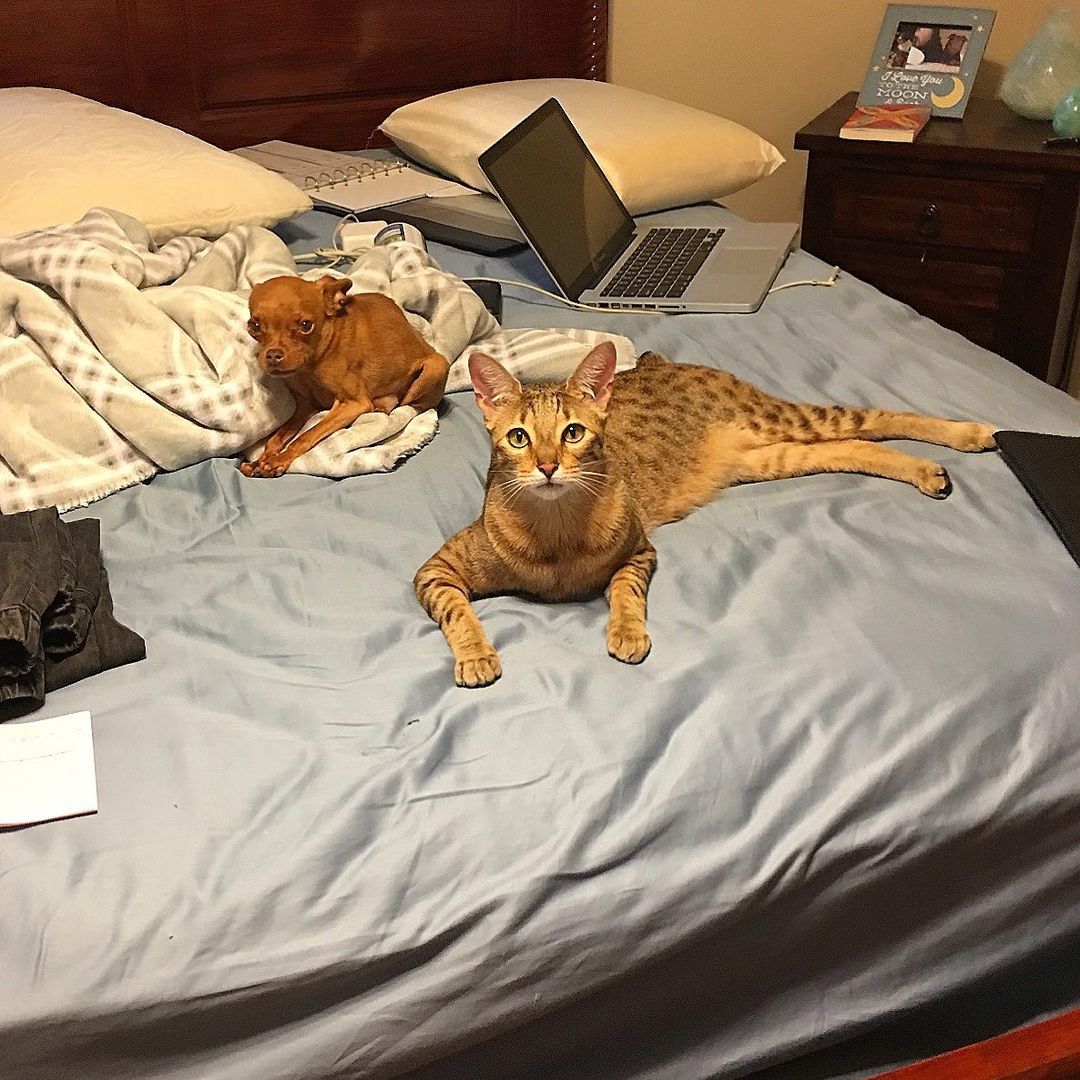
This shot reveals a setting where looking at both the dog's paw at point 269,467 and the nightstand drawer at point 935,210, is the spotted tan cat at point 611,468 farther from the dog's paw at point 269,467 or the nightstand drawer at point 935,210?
the nightstand drawer at point 935,210

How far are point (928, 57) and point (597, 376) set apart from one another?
1.93m

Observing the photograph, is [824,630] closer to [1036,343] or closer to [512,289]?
[512,289]

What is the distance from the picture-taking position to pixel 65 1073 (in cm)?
82

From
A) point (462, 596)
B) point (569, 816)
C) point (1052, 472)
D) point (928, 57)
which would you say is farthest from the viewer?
point (928, 57)

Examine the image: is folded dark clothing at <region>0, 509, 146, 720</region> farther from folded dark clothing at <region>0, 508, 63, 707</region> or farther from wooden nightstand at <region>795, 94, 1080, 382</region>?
wooden nightstand at <region>795, 94, 1080, 382</region>

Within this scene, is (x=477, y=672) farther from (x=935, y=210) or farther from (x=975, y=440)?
(x=935, y=210)

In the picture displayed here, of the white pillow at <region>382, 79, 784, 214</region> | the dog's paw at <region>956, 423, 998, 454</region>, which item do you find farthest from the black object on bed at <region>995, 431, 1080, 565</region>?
the white pillow at <region>382, 79, 784, 214</region>

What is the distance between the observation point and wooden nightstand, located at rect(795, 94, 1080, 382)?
2395mm

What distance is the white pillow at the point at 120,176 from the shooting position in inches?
70.6

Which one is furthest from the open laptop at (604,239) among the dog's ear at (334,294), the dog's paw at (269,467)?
the dog's paw at (269,467)

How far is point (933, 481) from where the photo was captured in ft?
4.38

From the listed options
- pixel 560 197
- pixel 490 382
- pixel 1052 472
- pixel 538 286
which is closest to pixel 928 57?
pixel 560 197

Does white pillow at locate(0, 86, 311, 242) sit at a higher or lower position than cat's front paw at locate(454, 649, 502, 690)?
higher

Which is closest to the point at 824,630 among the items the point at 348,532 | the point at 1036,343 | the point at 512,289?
the point at 348,532
